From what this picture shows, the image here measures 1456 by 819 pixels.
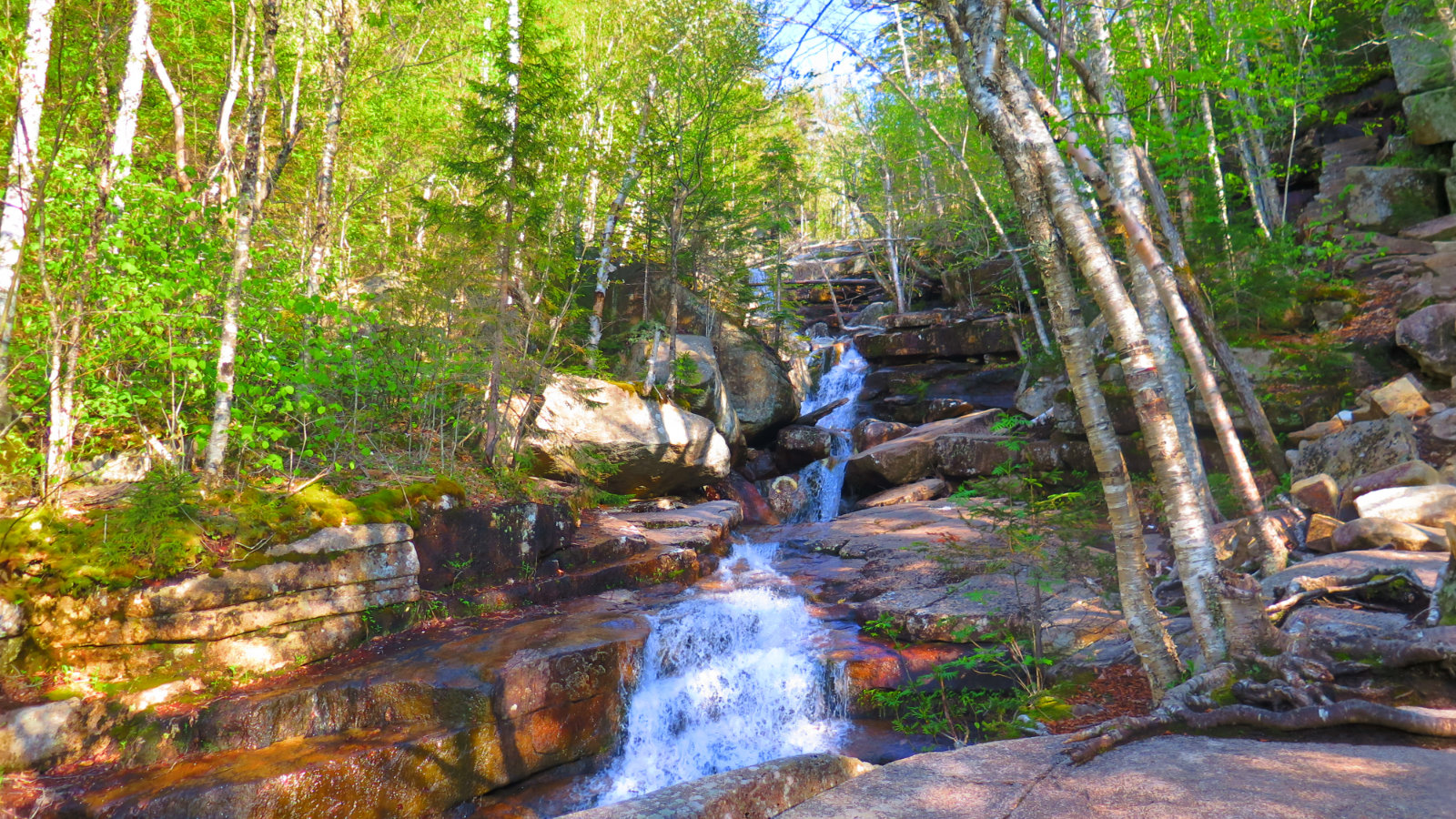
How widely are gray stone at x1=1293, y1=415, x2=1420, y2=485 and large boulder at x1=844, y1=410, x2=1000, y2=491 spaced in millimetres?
6405

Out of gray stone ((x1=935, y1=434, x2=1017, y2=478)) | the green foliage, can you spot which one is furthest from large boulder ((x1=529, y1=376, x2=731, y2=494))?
the green foliage

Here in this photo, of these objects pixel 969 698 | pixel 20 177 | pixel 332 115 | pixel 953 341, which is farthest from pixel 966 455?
pixel 20 177

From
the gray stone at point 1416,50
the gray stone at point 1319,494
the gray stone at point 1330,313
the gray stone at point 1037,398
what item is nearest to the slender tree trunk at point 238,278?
the gray stone at point 1319,494

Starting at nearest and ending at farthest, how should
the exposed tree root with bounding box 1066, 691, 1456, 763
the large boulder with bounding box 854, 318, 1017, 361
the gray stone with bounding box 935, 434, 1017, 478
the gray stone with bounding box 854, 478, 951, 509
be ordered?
the exposed tree root with bounding box 1066, 691, 1456, 763 < the gray stone with bounding box 854, 478, 951, 509 < the gray stone with bounding box 935, 434, 1017, 478 < the large boulder with bounding box 854, 318, 1017, 361

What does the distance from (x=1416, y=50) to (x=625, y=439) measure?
20.2 m

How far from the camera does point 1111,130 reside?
7523 millimetres

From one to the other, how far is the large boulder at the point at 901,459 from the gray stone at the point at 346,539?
1066 cm

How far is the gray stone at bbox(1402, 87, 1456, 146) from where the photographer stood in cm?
1455

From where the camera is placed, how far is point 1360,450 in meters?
8.74

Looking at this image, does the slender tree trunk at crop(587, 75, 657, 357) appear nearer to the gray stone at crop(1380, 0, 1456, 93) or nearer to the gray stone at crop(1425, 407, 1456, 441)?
the gray stone at crop(1425, 407, 1456, 441)

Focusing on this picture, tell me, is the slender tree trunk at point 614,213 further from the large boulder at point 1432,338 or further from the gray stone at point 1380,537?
→ the large boulder at point 1432,338

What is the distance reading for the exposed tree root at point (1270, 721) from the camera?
3.33 m

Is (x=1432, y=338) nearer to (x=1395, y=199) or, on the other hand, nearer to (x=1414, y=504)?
(x=1414, y=504)

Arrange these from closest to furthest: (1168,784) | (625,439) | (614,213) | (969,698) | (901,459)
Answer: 1. (1168,784)
2. (969,698)
3. (625,439)
4. (614,213)
5. (901,459)
